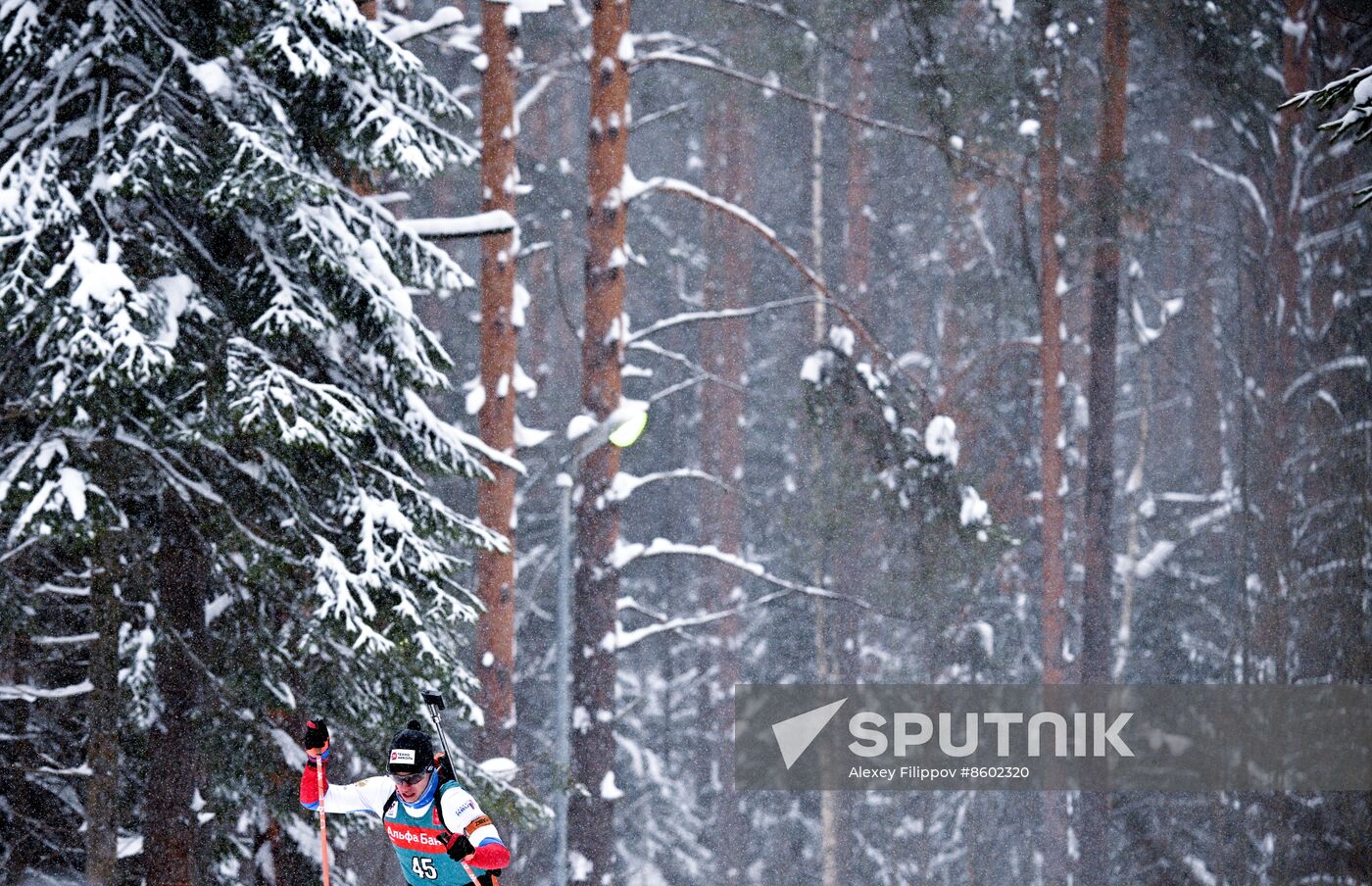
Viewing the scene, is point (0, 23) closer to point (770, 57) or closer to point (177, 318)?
point (177, 318)

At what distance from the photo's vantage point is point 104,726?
30.6ft

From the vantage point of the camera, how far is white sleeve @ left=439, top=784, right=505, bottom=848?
21.9ft

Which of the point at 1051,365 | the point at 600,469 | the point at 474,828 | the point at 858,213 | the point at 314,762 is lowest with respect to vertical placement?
the point at 474,828

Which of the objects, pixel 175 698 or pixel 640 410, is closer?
pixel 175 698

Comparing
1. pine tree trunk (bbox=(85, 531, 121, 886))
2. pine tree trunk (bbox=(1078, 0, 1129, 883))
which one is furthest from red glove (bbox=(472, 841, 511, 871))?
pine tree trunk (bbox=(1078, 0, 1129, 883))

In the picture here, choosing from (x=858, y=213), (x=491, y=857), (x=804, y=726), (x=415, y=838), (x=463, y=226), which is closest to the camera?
(x=491, y=857)

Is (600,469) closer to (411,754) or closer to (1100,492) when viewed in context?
(411,754)

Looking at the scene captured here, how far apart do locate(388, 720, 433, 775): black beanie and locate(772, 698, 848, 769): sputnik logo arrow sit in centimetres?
1185

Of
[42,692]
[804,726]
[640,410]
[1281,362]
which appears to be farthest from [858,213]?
[42,692]

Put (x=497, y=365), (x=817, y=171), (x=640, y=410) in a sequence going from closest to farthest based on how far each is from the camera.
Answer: (x=640, y=410)
(x=497, y=365)
(x=817, y=171)

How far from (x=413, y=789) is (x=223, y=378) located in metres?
3.30

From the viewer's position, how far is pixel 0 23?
8820 mm

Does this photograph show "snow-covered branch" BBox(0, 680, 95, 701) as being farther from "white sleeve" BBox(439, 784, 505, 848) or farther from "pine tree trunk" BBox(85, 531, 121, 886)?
"white sleeve" BBox(439, 784, 505, 848)

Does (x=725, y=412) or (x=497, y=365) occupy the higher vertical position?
(x=725, y=412)
